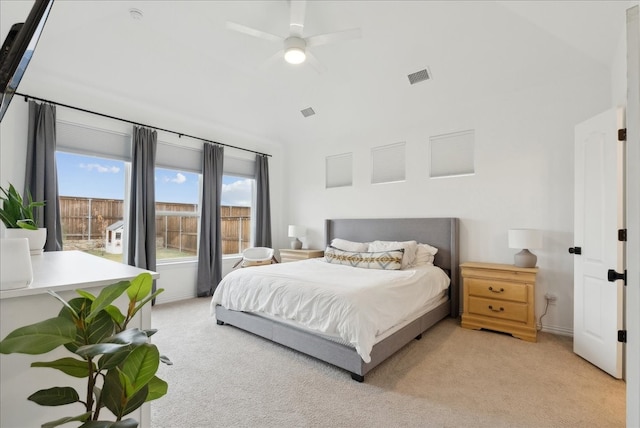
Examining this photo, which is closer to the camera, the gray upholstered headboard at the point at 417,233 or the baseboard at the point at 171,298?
the gray upholstered headboard at the point at 417,233

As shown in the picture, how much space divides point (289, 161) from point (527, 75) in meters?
4.13

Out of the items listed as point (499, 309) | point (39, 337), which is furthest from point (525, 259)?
point (39, 337)

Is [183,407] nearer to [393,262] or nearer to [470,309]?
[393,262]

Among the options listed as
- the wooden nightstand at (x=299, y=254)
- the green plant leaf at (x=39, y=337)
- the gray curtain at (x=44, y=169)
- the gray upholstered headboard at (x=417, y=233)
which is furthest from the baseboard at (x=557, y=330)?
the gray curtain at (x=44, y=169)

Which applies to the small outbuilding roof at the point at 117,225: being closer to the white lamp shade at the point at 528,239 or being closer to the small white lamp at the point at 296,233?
the small white lamp at the point at 296,233

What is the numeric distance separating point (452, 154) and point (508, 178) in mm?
795

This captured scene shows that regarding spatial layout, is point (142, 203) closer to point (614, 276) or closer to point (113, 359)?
point (113, 359)

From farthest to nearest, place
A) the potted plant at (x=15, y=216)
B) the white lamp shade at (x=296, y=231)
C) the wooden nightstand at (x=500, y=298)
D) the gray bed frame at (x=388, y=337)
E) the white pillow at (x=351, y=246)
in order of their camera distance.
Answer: the white lamp shade at (x=296, y=231), the white pillow at (x=351, y=246), the wooden nightstand at (x=500, y=298), the gray bed frame at (x=388, y=337), the potted plant at (x=15, y=216)

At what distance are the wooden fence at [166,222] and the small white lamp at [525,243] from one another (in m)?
4.36

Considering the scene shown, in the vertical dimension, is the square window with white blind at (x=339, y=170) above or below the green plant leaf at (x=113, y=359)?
above

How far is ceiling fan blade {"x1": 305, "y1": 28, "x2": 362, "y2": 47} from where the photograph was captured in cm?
254

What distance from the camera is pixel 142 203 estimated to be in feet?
13.4

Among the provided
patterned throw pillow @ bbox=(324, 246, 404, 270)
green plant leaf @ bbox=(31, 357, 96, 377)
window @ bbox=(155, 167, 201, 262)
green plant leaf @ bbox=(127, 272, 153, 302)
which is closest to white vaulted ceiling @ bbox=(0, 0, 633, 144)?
window @ bbox=(155, 167, 201, 262)

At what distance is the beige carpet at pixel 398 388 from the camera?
1862 millimetres
